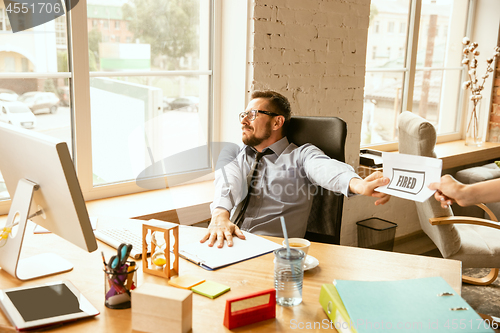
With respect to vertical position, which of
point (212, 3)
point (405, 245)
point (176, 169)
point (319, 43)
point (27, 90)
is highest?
point (212, 3)

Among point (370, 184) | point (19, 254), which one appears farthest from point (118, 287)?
point (370, 184)

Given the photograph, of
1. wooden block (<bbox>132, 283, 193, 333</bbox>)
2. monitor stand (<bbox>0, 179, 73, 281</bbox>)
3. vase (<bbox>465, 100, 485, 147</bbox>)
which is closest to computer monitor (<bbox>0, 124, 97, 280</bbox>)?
monitor stand (<bbox>0, 179, 73, 281</bbox>)

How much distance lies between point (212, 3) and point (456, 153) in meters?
2.31

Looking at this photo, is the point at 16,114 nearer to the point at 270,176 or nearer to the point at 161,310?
the point at 270,176

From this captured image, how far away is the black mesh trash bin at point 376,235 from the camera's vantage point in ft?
10.5

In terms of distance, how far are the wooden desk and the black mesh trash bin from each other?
5.69 feet

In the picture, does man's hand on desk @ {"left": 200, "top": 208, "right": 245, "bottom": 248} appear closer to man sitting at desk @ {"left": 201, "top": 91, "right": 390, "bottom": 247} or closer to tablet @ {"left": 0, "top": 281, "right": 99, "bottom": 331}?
man sitting at desk @ {"left": 201, "top": 91, "right": 390, "bottom": 247}

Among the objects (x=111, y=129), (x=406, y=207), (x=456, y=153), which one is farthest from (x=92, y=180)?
(x=456, y=153)

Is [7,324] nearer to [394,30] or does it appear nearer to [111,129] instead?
[111,129]

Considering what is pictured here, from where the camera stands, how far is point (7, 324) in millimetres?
1063

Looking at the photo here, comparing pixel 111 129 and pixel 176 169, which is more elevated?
pixel 111 129

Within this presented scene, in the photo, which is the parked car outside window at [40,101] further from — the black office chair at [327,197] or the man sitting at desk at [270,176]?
the black office chair at [327,197]

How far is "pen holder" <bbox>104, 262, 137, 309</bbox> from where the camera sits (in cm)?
114

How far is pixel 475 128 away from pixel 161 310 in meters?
3.89
